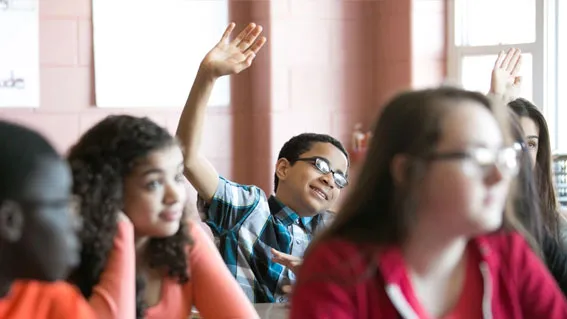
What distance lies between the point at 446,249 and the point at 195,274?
2.16 ft

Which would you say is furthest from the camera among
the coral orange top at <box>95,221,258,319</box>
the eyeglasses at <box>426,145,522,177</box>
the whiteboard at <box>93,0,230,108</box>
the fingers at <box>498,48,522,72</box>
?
the whiteboard at <box>93,0,230,108</box>

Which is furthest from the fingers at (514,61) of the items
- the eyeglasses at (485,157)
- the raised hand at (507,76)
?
the eyeglasses at (485,157)

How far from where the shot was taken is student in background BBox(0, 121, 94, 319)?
870 millimetres

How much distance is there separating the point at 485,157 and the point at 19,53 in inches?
112

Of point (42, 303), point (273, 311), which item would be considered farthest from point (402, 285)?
point (273, 311)

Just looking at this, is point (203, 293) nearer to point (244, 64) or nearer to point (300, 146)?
point (244, 64)

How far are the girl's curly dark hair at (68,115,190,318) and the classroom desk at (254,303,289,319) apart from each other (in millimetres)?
268

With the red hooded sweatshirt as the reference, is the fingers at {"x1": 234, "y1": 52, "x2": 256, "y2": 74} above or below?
above

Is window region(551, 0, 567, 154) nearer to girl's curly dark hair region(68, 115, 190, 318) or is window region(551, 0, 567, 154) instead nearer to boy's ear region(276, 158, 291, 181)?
boy's ear region(276, 158, 291, 181)

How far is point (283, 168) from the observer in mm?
2482

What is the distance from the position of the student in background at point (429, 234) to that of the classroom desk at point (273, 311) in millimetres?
733

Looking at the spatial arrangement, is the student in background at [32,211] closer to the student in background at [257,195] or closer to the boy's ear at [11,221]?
the boy's ear at [11,221]

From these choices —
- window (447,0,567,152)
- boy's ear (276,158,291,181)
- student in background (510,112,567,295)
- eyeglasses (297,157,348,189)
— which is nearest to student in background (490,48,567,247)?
student in background (510,112,567,295)

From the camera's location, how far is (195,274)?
5.50 feet
